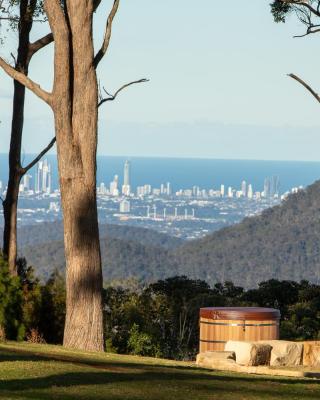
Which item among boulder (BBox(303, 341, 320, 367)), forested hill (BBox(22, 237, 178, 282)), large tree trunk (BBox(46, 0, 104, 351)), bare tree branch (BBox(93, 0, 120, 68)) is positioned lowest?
forested hill (BBox(22, 237, 178, 282))

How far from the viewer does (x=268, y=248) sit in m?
140

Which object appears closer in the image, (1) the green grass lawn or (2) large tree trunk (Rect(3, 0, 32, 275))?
(1) the green grass lawn

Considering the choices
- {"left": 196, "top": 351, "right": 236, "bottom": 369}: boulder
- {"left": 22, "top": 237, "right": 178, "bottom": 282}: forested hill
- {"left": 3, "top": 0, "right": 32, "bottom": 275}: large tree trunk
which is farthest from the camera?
{"left": 22, "top": 237, "right": 178, "bottom": 282}: forested hill

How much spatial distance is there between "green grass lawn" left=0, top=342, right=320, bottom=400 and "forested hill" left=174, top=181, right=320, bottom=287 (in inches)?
4741

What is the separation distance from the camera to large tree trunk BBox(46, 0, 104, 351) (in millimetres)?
16125

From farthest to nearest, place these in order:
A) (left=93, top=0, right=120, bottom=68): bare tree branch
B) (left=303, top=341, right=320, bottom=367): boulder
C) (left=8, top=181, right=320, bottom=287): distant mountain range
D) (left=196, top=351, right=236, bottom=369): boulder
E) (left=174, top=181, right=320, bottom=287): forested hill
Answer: (left=174, top=181, right=320, bottom=287): forested hill → (left=8, top=181, right=320, bottom=287): distant mountain range → (left=93, top=0, right=120, bottom=68): bare tree branch → (left=303, top=341, right=320, bottom=367): boulder → (left=196, top=351, right=236, bottom=369): boulder

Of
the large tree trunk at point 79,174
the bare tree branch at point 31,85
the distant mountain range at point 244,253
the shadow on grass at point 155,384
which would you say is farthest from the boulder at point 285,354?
the distant mountain range at point 244,253

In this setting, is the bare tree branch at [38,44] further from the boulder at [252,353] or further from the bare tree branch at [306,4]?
the boulder at [252,353]

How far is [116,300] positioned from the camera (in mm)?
22656

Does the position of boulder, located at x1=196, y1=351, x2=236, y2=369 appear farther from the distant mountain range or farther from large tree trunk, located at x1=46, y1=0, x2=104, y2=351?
the distant mountain range

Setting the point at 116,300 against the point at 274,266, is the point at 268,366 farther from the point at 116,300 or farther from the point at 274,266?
the point at 274,266

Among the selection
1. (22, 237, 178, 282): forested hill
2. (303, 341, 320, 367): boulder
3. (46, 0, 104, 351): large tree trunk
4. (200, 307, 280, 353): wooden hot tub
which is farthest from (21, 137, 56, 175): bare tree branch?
(22, 237, 178, 282): forested hill

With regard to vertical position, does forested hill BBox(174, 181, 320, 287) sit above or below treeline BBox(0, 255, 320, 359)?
below

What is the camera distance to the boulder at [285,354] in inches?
542
